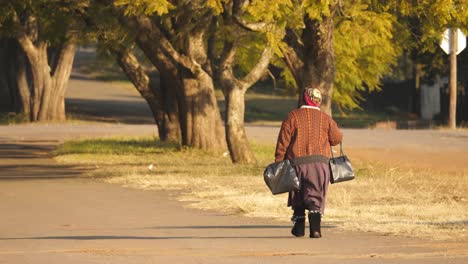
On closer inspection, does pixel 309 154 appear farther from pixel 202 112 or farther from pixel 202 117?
pixel 202 117

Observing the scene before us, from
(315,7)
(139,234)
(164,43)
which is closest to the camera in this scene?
(139,234)

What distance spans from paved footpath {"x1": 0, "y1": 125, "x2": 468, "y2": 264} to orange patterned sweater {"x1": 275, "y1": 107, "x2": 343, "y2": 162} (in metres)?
0.89

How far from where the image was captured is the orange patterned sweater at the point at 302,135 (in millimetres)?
13789

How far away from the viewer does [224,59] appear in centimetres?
2711

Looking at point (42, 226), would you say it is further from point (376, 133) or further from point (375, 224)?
point (376, 133)

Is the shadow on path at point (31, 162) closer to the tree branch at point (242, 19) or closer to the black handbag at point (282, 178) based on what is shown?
the tree branch at point (242, 19)

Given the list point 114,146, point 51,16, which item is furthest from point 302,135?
point 51,16

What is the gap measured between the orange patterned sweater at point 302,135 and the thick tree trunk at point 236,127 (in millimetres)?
12740

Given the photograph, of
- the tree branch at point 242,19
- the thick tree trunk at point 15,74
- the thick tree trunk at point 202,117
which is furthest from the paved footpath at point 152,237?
the thick tree trunk at point 15,74

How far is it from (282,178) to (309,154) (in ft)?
1.42

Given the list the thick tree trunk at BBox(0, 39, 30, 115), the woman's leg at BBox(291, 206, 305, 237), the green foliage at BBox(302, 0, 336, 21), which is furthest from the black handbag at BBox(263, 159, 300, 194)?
the thick tree trunk at BBox(0, 39, 30, 115)

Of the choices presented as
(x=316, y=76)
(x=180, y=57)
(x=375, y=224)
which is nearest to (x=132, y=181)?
(x=316, y=76)

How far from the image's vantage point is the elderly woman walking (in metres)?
13.7

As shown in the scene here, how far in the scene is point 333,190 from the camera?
800 inches
